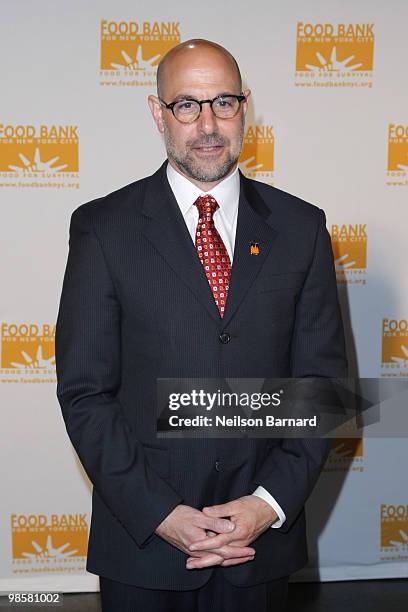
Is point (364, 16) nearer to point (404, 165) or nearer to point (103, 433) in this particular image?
point (404, 165)

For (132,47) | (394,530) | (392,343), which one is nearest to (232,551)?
(392,343)

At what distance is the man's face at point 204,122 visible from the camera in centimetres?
195

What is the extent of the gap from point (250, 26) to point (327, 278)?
181 cm

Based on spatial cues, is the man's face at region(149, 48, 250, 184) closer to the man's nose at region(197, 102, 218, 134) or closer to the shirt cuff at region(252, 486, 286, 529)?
the man's nose at region(197, 102, 218, 134)

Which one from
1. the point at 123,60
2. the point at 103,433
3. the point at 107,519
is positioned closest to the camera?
the point at 103,433

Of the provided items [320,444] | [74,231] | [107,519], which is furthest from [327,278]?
[107,519]

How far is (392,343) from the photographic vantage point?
12.2ft

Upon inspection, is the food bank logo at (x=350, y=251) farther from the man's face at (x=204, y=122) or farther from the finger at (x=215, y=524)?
the finger at (x=215, y=524)

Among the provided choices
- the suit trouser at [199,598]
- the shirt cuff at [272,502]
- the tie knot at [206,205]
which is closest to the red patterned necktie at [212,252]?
the tie knot at [206,205]

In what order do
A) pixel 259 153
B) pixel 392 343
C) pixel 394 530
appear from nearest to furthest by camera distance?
pixel 259 153 → pixel 392 343 → pixel 394 530

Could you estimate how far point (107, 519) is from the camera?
2.01m

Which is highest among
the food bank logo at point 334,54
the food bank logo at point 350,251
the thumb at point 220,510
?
the food bank logo at point 334,54

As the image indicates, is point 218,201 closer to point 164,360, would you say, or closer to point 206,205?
point 206,205

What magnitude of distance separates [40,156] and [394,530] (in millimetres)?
2213
